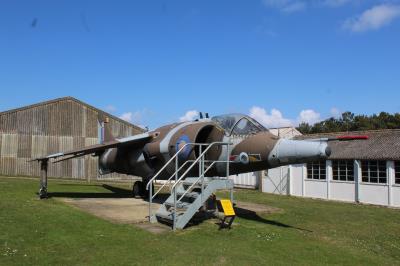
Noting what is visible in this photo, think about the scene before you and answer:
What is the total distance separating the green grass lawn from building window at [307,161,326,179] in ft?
44.0

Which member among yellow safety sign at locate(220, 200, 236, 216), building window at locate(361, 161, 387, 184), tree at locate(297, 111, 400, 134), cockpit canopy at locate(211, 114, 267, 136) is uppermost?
tree at locate(297, 111, 400, 134)

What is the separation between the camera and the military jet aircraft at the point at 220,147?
11898 mm

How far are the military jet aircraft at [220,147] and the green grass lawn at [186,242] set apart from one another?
6.58 ft

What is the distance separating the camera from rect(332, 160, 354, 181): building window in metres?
25.1

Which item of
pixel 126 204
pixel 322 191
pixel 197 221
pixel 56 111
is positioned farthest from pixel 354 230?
pixel 56 111

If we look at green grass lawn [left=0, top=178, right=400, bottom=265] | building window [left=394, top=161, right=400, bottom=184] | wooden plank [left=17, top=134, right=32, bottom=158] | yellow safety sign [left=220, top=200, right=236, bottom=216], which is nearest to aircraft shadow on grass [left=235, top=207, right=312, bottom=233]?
green grass lawn [left=0, top=178, right=400, bottom=265]

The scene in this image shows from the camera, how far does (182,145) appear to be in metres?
14.7

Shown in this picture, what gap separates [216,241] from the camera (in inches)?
387

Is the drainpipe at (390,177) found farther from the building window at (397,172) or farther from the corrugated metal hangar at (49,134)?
the corrugated metal hangar at (49,134)

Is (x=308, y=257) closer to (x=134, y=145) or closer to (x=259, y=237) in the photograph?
(x=259, y=237)

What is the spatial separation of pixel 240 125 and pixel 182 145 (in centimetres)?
229

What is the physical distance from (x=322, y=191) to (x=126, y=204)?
1486 cm

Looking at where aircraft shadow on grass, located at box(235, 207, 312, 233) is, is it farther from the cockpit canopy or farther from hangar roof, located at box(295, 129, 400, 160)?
hangar roof, located at box(295, 129, 400, 160)

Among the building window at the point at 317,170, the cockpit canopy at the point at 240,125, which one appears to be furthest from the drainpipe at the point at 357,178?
the cockpit canopy at the point at 240,125
